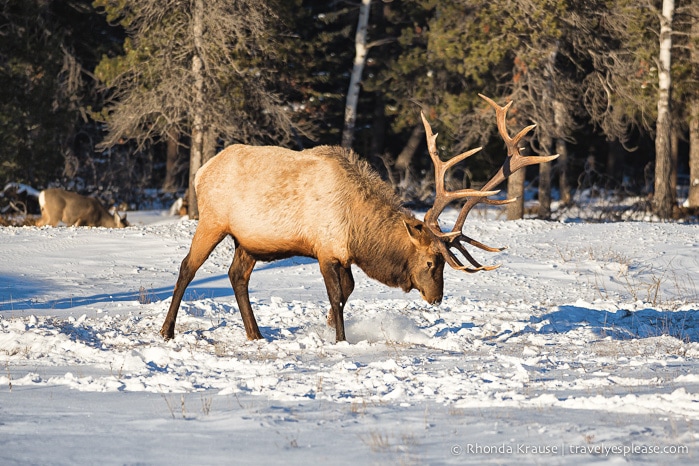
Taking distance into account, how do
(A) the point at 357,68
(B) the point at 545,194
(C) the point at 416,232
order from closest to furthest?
(C) the point at 416,232, (B) the point at 545,194, (A) the point at 357,68

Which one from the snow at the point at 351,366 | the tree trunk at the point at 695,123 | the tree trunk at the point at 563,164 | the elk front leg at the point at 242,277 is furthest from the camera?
the tree trunk at the point at 563,164

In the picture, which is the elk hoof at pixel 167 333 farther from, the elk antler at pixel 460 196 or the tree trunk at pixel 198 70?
the tree trunk at pixel 198 70

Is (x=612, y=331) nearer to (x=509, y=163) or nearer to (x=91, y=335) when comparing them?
(x=509, y=163)

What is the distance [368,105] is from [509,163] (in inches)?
851

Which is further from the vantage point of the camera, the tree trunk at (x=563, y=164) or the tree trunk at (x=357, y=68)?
the tree trunk at (x=357, y=68)

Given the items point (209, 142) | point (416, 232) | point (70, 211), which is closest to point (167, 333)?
point (416, 232)

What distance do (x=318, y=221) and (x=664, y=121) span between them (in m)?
13.5

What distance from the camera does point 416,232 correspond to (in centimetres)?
862

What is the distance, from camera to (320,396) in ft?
18.5

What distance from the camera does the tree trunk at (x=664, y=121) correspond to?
65.2ft

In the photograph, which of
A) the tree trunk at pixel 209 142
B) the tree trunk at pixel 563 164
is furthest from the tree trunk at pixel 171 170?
the tree trunk at pixel 563 164

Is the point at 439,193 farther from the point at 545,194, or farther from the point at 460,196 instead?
the point at 545,194

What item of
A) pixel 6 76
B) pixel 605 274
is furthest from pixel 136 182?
pixel 605 274

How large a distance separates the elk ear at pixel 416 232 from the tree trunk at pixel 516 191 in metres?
10.8
